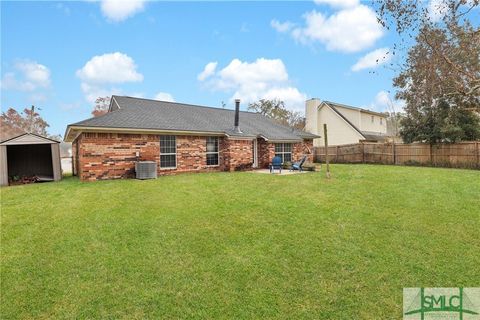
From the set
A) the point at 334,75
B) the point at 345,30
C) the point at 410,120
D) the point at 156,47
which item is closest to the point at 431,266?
the point at 345,30

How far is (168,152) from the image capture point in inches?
535

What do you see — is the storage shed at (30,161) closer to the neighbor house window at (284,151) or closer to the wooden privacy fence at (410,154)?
the neighbor house window at (284,151)

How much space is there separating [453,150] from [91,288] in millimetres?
19943

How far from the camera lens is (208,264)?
4754 mm

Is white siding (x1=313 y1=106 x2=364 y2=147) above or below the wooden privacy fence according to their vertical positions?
above

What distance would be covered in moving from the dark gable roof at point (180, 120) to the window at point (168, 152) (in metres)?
0.64

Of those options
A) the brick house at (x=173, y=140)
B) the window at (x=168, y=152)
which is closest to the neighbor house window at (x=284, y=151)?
the brick house at (x=173, y=140)

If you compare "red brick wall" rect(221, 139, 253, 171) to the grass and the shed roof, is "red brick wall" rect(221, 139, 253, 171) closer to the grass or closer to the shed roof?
the grass

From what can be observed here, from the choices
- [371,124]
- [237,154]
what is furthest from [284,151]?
[371,124]

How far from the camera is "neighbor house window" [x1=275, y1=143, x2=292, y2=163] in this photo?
17172 mm

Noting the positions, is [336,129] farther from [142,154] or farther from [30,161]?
[30,161]

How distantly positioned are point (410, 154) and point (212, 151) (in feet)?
44.8

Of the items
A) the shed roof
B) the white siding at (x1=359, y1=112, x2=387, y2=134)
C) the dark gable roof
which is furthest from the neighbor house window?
the shed roof

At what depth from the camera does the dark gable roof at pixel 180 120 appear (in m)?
12.6
